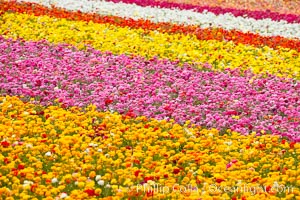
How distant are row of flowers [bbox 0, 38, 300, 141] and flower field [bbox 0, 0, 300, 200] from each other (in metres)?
0.02

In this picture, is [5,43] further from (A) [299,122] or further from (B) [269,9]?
(B) [269,9]

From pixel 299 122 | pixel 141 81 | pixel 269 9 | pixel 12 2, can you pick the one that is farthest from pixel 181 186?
pixel 269 9

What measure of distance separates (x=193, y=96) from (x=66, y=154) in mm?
3189

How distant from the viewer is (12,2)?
1777 centimetres

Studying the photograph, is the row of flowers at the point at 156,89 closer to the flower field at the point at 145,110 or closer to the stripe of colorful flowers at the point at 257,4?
the flower field at the point at 145,110

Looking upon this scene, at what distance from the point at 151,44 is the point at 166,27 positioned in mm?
2575

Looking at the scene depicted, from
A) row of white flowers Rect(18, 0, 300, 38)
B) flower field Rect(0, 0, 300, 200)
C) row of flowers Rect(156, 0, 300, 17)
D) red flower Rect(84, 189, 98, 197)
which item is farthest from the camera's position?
row of flowers Rect(156, 0, 300, 17)

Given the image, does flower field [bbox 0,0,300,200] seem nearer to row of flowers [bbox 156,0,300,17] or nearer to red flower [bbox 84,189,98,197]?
red flower [bbox 84,189,98,197]

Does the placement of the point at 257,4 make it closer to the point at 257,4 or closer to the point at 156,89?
the point at 257,4

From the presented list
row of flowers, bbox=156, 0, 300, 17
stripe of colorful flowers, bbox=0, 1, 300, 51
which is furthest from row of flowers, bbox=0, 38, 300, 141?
row of flowers, bbox=156, 0, 300, 17

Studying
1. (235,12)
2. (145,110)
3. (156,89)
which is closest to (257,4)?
(235,12)

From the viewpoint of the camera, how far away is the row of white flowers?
16.4 metres

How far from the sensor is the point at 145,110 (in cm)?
869

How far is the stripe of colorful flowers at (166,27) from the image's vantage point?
14.1 m
